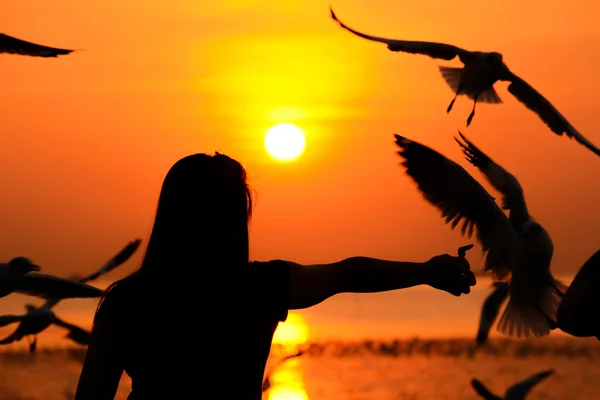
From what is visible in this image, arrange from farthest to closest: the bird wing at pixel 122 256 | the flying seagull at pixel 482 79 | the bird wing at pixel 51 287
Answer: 1. the bird wing at pixel 122 256
2. the flying seagull at pixel 482 79
3. the bird wing at pixel 51 287

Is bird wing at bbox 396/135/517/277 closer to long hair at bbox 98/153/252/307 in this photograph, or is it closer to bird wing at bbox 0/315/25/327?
bird wing at bbox 0/315/25/327

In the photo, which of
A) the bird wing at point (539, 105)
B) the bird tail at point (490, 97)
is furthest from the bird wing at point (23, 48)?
the bird tail at point (490, 97)

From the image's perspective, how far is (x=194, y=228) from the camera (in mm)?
2602

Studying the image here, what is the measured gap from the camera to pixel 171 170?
103 inches

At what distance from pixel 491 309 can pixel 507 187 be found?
2591mm

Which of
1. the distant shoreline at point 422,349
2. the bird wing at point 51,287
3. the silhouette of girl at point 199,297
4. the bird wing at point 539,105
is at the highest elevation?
the bird wing at point 539,105

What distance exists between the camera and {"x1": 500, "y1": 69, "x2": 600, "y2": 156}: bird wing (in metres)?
9.96

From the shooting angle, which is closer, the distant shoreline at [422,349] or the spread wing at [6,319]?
the spread wing at [6,319]

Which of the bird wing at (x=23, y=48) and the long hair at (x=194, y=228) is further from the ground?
the bird wing at (x=23, y=48)

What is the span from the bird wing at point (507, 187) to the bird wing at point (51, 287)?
3.46m

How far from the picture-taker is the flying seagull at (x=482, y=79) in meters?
10.2

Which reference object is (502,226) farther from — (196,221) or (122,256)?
(196,221)

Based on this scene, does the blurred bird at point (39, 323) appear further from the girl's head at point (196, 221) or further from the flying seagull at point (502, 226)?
the girl's head at point (196, 221)

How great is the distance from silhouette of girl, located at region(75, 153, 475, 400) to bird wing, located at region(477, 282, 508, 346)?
9809 mm
